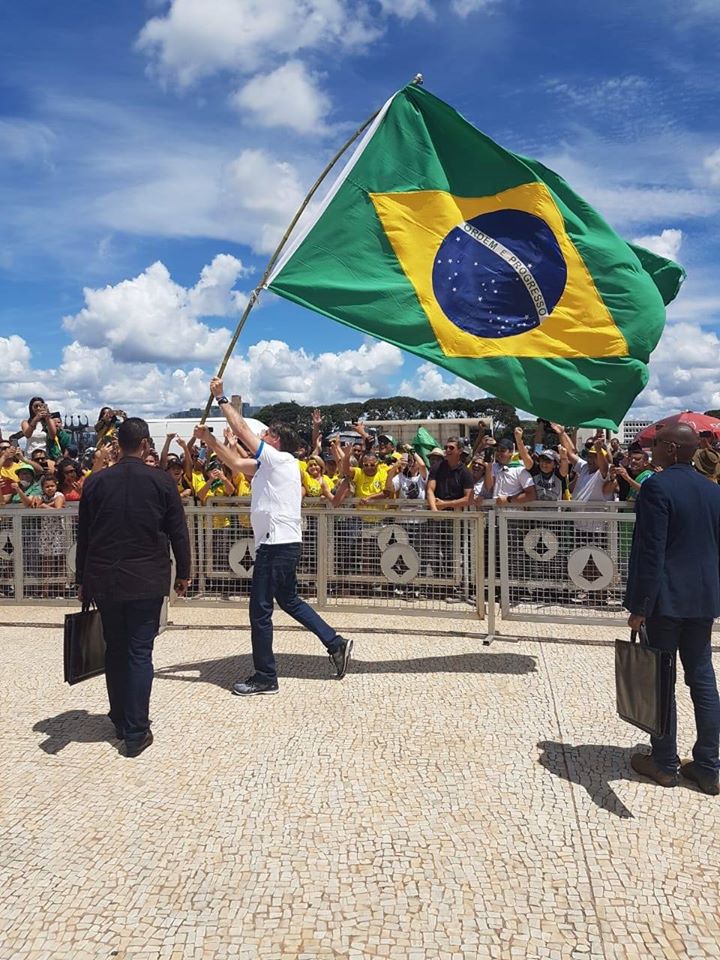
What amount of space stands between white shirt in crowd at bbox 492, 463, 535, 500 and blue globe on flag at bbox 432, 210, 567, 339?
104 inches

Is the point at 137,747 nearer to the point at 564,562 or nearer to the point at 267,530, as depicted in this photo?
the point at 267,530

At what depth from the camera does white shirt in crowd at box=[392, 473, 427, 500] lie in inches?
384

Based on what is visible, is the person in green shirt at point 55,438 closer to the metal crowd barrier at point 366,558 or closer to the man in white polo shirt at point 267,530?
the metal crowd barrier at point 366,558

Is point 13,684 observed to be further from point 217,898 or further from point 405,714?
point 217,898

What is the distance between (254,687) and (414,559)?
7.99 feet

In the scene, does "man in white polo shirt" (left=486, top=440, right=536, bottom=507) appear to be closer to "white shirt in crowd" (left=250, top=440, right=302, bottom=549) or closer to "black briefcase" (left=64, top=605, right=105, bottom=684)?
"white shirt in crowd" (left=250, top=440, right=302, bottom=549)

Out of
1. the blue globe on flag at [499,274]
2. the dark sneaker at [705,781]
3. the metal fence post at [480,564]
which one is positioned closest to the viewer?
the dark sneaker at [705,781]

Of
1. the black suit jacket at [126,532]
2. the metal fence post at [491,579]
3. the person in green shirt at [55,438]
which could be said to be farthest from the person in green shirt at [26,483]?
the metal fence post at [491,579]

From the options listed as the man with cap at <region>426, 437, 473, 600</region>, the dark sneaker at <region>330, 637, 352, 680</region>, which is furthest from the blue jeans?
the man with cap at <region>426, 437, 473, 600</region>

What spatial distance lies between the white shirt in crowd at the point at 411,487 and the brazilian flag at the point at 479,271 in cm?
380

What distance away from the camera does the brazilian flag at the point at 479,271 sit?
5.94 m

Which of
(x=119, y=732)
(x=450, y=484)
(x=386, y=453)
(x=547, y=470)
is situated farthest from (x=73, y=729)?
(x=386, y=453)

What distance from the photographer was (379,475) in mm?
9062

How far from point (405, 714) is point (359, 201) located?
13.1ft
